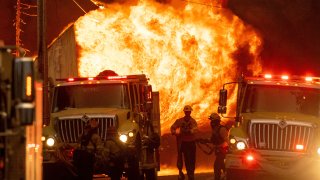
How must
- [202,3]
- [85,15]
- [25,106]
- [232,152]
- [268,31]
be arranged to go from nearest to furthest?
[25,106]
[232,152]
[85,15]
[202,3]
[268,31]

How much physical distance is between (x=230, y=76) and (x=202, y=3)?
3.71 metres

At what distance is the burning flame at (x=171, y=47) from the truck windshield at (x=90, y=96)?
15084 mm

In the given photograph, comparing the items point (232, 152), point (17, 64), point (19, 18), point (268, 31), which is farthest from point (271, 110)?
point (268, 31)

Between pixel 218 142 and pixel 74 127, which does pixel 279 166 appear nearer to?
pixel 218 142

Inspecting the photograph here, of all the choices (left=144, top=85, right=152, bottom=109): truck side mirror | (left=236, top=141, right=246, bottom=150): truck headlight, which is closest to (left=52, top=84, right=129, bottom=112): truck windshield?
(left=144, top=85, right=152, bottom=109): truck side mirror

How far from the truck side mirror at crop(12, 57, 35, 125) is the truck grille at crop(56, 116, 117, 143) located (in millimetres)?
8784

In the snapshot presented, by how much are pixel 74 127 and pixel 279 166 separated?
4.65 metres

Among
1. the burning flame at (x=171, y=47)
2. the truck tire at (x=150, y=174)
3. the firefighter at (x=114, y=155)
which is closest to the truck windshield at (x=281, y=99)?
the firefighter at (x=114, y=155)

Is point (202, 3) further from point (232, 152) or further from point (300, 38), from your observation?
point (232, 152)

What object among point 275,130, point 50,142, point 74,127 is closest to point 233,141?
point 275,130

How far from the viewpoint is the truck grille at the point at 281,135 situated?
17.4 meters

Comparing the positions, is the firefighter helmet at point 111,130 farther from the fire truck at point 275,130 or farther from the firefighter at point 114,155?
the fire truck at point 275,130

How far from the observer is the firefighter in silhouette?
1628cm

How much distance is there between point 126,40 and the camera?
35.4 m
